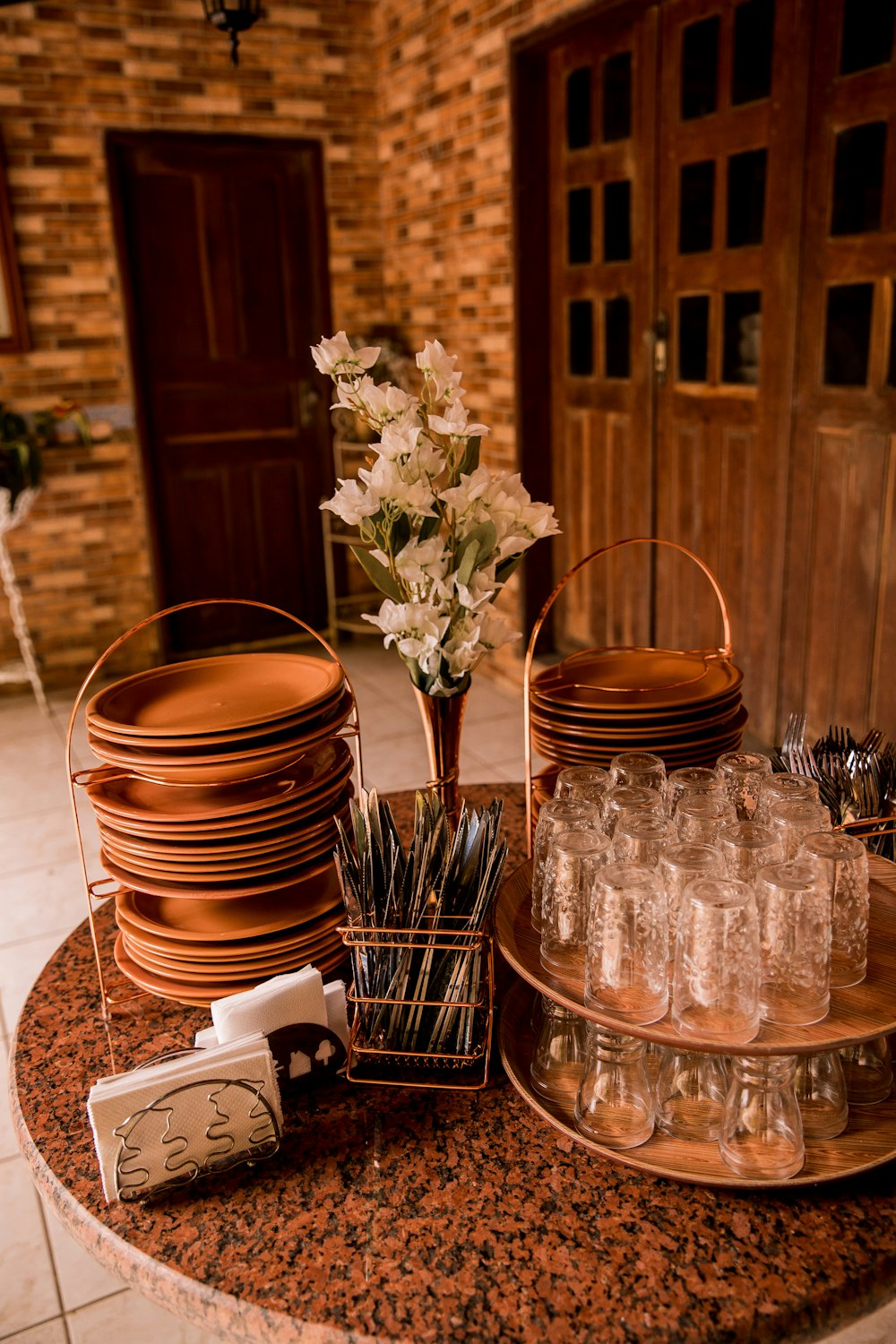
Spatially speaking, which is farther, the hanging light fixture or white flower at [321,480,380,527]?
the hanging light fixture

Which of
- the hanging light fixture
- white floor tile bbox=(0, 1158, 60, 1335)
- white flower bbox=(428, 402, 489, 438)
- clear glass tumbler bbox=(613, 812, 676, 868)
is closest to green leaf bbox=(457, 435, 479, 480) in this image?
white flower bbox=(428, 402, 489, 438)

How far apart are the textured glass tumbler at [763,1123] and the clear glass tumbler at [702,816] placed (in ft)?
0.64

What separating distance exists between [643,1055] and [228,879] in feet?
1.51

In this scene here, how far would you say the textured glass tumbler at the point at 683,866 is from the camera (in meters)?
0.88

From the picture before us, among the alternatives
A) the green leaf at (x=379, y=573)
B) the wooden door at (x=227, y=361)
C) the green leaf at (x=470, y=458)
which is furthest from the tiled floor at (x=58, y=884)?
the green leaf at (x=470, y=458)

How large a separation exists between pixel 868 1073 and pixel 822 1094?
0.07 meters

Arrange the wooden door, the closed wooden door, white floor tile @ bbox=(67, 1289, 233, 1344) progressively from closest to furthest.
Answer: white floor tile @ bbox=(67, 1289, 233, 1344)
the closed wooden door
the wooden door

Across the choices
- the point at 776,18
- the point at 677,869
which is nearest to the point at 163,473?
the point at 776,18

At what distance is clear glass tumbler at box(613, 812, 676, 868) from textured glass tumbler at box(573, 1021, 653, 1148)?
15cm

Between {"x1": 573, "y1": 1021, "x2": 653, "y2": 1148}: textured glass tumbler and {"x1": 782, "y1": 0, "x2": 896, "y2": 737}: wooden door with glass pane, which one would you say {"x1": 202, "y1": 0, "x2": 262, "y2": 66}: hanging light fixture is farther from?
{"x1": 573, "y1": 1021, "x2": 653, "y2": 1148}: textured glass tumbler

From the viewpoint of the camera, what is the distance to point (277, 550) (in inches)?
210

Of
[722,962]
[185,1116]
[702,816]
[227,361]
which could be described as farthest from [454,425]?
[227,361]

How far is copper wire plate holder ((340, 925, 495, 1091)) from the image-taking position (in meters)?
0.98

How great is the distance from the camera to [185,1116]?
0.87 meters
